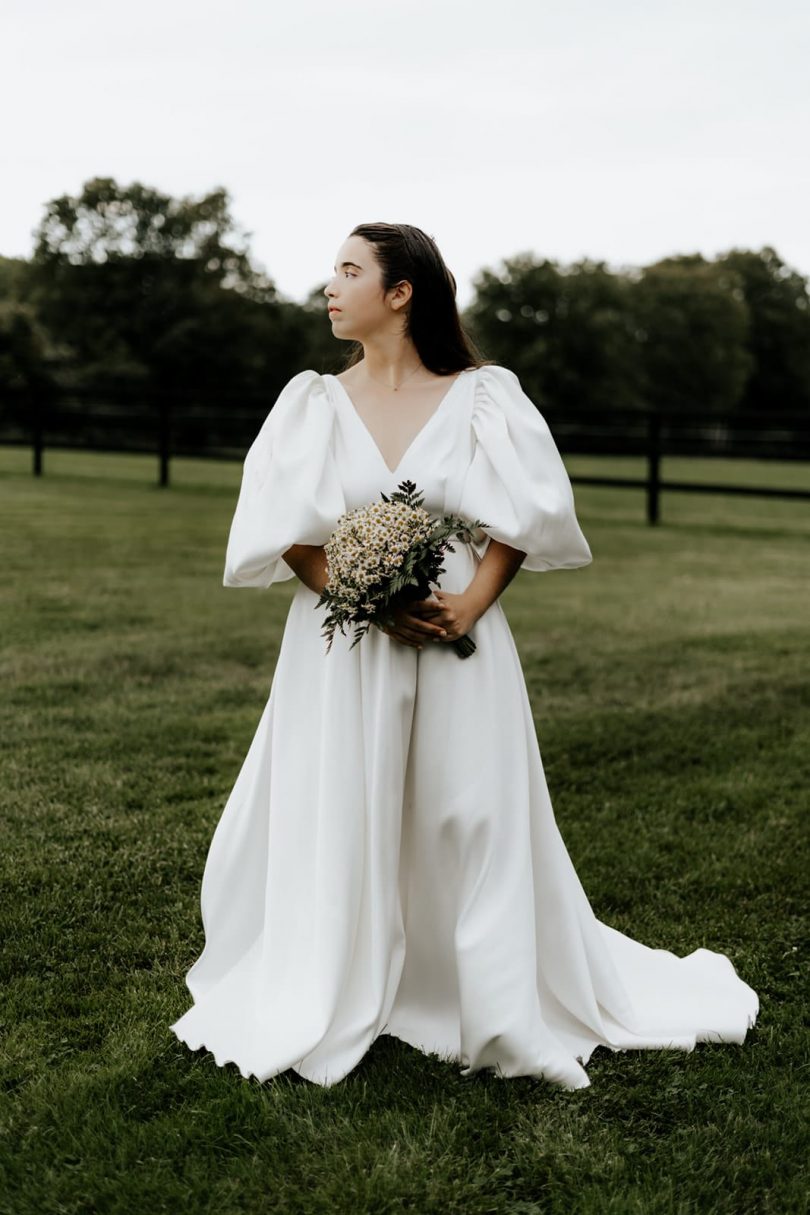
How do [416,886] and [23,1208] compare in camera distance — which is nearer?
[23,1208]

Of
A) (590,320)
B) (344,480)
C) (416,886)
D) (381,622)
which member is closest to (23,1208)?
(416,886)

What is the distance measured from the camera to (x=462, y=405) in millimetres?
3283

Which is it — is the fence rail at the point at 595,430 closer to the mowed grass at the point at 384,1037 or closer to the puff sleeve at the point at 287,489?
the mowed grass at the point at 384,1037

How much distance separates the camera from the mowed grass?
2.72 metres

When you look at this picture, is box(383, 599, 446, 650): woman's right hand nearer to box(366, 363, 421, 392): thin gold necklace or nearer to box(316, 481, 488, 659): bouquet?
box(316, 481, 488, 659): bouquet

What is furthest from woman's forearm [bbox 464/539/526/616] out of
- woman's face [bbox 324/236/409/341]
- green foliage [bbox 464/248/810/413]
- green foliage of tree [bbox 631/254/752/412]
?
green foliage of tree [bbox 631/254/752/412]

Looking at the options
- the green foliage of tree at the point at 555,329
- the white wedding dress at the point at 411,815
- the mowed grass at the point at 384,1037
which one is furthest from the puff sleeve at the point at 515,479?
the green foliage of tree at the point at 555,329

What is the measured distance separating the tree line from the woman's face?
4338cm

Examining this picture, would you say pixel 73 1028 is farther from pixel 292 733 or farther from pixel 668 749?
pixel 668 749

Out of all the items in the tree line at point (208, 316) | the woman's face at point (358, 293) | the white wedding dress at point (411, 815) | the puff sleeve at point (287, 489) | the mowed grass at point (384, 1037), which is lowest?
the mowed grass at point (384, 1037)

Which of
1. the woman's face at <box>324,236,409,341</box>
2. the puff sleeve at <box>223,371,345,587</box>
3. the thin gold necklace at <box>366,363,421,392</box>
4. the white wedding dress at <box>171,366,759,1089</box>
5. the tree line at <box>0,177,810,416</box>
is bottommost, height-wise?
the white wedding dress at <box>171,366,759,1089</box>

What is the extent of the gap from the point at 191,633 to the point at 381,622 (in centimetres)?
603

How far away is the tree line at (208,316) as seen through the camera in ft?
181

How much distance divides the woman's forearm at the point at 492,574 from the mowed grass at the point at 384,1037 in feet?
4.06
